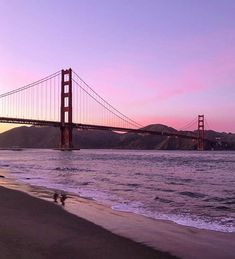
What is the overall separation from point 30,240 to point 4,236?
1.36ft

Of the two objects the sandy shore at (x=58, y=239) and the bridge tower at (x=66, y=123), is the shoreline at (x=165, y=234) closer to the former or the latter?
the sandy shore at (x=58, y=239)

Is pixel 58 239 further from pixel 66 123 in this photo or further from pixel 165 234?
pixel 66 123

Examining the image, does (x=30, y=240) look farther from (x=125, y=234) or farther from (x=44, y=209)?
(x=44, y=209)

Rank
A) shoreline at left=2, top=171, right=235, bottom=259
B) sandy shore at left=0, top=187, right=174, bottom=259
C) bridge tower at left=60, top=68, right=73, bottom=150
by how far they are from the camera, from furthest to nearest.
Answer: bridge tower at left=60, top=68, right=73, bottom=150, shoreline at left=2, top=171, right=235, bottom=259, sandy shore at left=0, top=187, right=174, bottom=259

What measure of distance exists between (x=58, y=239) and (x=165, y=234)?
198cm

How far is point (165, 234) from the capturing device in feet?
27.2

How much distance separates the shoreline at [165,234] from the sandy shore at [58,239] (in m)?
0.30

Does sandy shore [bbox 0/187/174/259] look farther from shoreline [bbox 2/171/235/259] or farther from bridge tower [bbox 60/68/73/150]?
bridge tower [bbox 60/68/73/150]

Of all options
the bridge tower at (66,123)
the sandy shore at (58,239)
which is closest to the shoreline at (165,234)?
the sandy shore at (58,239)

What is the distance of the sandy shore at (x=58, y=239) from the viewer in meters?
6.39

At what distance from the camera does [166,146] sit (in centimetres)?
16125

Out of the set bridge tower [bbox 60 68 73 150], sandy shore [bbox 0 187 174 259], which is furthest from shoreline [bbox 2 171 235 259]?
bridge tower [bbox 60 68 73 150]

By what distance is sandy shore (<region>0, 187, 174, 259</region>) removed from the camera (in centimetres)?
639

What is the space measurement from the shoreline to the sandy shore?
295 millimetres
